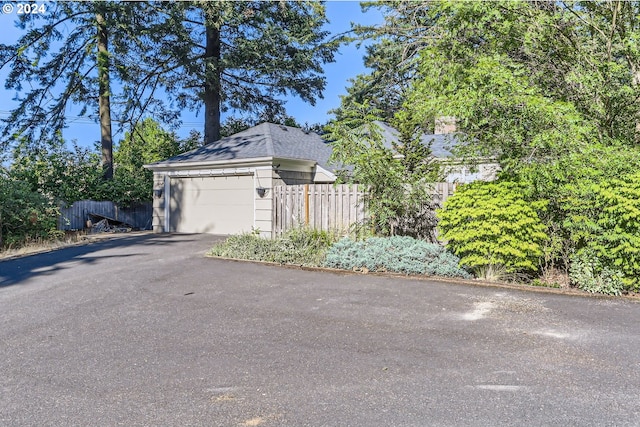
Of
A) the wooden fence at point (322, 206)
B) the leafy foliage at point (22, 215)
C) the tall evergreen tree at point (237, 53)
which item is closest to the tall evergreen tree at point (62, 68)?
the tall evergreen tree at point (237, 53)

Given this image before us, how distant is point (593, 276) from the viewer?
5988mm

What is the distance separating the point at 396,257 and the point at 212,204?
816cm

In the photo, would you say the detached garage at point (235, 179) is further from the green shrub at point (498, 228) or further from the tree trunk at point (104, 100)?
the green shrub at point (498, 228)

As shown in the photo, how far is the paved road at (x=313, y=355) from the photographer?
8.79 feet

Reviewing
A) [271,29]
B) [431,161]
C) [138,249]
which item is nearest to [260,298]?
[431,161]

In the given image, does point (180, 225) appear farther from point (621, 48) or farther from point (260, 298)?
point (621, 48)

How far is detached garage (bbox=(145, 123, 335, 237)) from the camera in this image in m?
11.9

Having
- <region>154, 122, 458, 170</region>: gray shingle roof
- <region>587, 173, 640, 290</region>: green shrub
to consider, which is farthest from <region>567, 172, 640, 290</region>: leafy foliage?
<region>154, 122, 458, 170</region>: gray shingle roof

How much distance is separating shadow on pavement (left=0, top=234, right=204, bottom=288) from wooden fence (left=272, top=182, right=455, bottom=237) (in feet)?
11.0

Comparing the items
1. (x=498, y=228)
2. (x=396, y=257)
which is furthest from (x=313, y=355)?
(x=498, y=228)

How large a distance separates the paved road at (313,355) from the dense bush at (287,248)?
1567 millimetres

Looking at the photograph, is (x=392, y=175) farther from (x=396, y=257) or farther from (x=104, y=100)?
(x=104, y=100)

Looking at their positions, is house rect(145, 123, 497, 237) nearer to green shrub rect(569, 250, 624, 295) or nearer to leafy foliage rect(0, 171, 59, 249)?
leafy foliage rect(0, 171, 59, 249)

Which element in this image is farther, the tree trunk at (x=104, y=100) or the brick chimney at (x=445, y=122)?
the tree trunk at (x=104, y=100)
